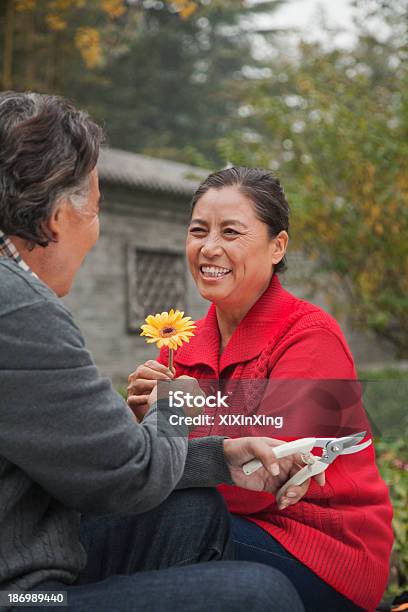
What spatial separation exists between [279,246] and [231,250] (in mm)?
176

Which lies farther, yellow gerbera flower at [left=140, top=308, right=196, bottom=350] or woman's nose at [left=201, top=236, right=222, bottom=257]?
woman's nose at [left=201, top=236, right=222, bottom=257]

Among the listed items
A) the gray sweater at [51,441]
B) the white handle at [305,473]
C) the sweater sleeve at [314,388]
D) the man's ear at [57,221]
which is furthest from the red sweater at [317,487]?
the man's ear at [57,221]

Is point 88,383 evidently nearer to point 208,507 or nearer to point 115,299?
point 208,507

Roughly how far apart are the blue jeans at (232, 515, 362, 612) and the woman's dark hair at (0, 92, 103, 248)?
2.97ft

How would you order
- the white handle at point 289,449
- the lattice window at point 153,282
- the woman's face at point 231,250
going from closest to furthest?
the white handle at point 289,449
the woman's face at point 231,250
the lattice window at point 153,282

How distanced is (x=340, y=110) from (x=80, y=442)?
728 cm

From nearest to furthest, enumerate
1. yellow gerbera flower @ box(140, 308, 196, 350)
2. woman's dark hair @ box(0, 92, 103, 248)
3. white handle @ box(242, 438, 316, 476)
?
woman's dark hair @ box(0, 92, 103, 248) → white handle @ box(242, 438, 316, 476) → yellow gerbera flower @ box(140, 308, 196, 350)

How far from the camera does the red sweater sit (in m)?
1.94

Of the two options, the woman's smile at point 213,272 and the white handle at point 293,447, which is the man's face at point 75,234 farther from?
the woman's smile at point 213,272

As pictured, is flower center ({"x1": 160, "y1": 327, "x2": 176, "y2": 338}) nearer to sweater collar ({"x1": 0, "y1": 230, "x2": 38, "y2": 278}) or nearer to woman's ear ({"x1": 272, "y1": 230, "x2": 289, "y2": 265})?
sweater collar ({"x1": 0, "y1": 230, "x2": 38, "y2": 278})

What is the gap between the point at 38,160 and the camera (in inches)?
60.7

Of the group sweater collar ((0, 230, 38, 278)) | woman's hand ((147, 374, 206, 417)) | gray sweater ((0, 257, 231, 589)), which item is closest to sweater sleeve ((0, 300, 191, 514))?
gray sweater ((0, 257, 231, 589))

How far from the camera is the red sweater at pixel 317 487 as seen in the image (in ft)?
6.37

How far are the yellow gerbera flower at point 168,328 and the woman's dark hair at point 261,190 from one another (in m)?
0.54
